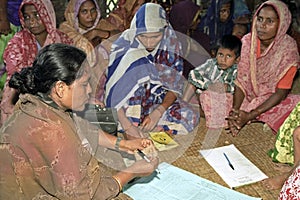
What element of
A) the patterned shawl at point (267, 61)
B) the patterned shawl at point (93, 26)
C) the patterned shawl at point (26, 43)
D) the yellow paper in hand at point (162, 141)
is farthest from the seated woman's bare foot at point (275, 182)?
the patterned shawl at point (26, 43)

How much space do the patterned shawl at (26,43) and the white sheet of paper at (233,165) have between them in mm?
1148

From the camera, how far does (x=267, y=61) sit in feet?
8.50

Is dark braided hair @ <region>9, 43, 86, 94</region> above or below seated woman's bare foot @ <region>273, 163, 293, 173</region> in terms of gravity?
above

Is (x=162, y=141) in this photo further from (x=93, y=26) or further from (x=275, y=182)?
(x=93, y=26)

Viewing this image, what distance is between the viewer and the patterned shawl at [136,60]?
234 centimetres

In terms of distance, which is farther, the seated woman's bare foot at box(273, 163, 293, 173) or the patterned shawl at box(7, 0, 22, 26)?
the patterned shawl at box(7, 0, 22, 26)

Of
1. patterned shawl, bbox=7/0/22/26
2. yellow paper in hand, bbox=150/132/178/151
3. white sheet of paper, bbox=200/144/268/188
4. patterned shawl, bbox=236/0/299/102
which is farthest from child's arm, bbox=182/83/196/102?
patterned shawl, bbox=7/0/22/26

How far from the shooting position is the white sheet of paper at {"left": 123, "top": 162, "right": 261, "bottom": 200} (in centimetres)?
183

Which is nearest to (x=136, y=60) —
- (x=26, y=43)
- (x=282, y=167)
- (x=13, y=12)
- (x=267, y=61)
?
(x=26, y=43)

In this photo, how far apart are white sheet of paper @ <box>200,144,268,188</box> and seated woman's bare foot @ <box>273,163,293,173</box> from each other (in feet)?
0.41

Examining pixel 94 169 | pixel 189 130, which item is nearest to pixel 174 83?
pixel 189 130

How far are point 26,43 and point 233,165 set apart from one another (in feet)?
4.54

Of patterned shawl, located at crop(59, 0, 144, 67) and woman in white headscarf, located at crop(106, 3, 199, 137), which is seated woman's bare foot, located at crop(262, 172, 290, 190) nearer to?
woman in white headscarf, located at crop(106, 3, 199, 137)

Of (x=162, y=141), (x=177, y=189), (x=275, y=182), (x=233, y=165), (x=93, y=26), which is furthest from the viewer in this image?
(x=93, y=26)
